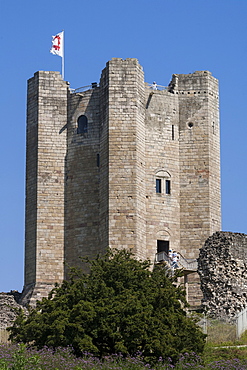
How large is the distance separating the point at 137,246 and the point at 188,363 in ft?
57.1

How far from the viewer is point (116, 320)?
→ 32.5m

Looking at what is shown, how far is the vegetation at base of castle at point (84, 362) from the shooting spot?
27.9 m

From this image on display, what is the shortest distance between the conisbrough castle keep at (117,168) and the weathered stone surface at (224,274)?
16.7ft

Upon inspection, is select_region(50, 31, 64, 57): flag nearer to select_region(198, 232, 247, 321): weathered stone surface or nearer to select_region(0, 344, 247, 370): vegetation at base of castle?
select_region(198, 232, 247, 321): weathered stone surface

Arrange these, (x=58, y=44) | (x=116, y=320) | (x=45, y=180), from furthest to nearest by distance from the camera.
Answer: (x=58, y=44) → (x=45, y=180) → (x=116, y=320)

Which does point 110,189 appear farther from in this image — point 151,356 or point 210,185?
point 151,356

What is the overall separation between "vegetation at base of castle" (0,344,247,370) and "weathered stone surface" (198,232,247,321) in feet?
31.6

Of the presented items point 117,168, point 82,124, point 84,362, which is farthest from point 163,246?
point 84,362

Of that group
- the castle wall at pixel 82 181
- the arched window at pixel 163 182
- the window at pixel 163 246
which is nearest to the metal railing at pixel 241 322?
the window at pixel 163 246

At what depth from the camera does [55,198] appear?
51500mm

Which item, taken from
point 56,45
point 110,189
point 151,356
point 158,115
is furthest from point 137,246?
point 151,356

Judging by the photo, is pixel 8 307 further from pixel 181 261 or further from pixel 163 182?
pixel 163 182

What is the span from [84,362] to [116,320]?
3.04 metres

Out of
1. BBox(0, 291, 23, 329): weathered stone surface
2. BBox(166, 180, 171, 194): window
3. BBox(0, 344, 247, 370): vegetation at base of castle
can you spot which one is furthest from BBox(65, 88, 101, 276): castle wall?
BBox(0, 344, 247, 370): vegetation at base of castle
